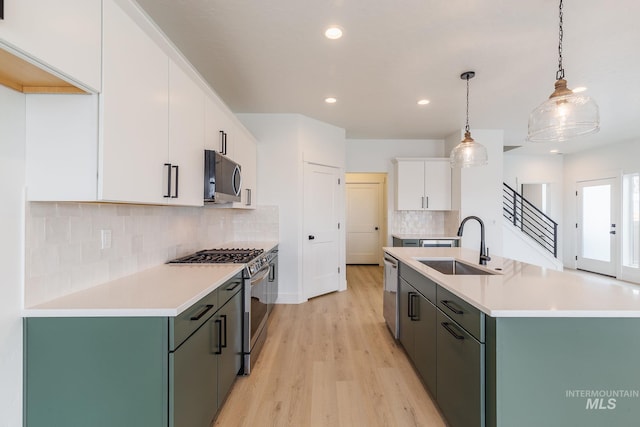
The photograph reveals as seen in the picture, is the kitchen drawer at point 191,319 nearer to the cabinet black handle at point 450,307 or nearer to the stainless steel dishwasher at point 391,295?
the cabinet black handle at point 450,307

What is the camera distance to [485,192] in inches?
199

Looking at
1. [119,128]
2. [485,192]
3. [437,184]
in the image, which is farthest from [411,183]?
[119,128]

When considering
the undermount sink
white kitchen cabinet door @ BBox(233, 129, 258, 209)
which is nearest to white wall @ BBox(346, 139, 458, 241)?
white kitchen cabinet door @ BBox(233, 129, 258, 209)

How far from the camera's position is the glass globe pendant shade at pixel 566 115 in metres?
1.81

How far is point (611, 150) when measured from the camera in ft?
19.8

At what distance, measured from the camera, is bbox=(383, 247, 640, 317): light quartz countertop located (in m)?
1.26

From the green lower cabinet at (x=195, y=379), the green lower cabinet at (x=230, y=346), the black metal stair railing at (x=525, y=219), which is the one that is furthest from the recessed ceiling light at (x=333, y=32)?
the black metal stair railing at (x=525, y=219)

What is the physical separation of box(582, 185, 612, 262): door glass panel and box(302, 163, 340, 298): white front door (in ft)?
18.5

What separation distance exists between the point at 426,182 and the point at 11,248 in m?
5.28

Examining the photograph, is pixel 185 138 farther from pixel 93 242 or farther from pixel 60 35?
pixel 60 35

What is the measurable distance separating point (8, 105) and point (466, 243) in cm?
545

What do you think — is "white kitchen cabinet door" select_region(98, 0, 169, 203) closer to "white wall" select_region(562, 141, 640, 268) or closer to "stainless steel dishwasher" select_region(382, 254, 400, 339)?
"stainless steel dishwasher" select_region(382, 254, 400, 339)

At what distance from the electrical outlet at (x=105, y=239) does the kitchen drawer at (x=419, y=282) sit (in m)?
1.97

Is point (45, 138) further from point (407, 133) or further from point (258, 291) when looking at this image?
point (407, 133)
